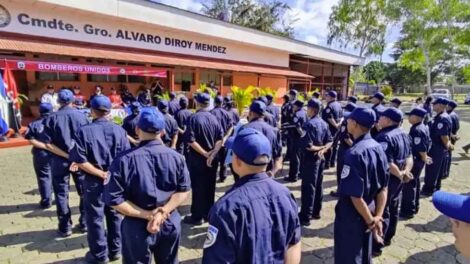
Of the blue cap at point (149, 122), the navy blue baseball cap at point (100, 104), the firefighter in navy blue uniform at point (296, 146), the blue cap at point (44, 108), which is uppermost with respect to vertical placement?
the navy blue baseball cap at point (100, 104)

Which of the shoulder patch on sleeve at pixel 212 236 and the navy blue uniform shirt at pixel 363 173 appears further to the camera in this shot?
the navy blue uniform shirt at pixel 363 173

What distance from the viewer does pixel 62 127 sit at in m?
4.49

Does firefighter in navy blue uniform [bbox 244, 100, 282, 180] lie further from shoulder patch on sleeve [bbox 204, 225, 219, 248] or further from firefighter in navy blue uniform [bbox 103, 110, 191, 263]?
shoulder patch on sleeve [bbox 204, 225, 219, 248]

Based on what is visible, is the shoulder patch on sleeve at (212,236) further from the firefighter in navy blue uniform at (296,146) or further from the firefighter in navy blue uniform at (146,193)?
the firefighter in navy blue uniform at (296,146)

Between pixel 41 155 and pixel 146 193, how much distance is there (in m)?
3.56

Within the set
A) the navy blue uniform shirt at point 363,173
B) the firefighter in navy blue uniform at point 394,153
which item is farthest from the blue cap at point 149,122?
the firefighter in navy blue uniform at point 394,153

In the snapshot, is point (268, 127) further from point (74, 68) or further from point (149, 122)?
point (74, 68)

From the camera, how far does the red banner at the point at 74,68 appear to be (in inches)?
424

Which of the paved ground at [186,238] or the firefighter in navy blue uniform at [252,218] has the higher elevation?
the firefighter in navy blue uniform at [252,218]

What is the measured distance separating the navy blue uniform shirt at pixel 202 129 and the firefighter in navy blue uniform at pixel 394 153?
7.90 ft

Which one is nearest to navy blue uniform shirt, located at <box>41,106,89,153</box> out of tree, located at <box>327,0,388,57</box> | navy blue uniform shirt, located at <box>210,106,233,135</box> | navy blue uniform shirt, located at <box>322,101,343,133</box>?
navy blue uniform shirt, located at <box>210,106,233,135</box>

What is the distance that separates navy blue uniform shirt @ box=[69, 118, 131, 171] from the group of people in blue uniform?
0.04ft

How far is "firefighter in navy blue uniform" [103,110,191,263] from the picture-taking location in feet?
8.52

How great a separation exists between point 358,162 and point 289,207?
138 centimetres
